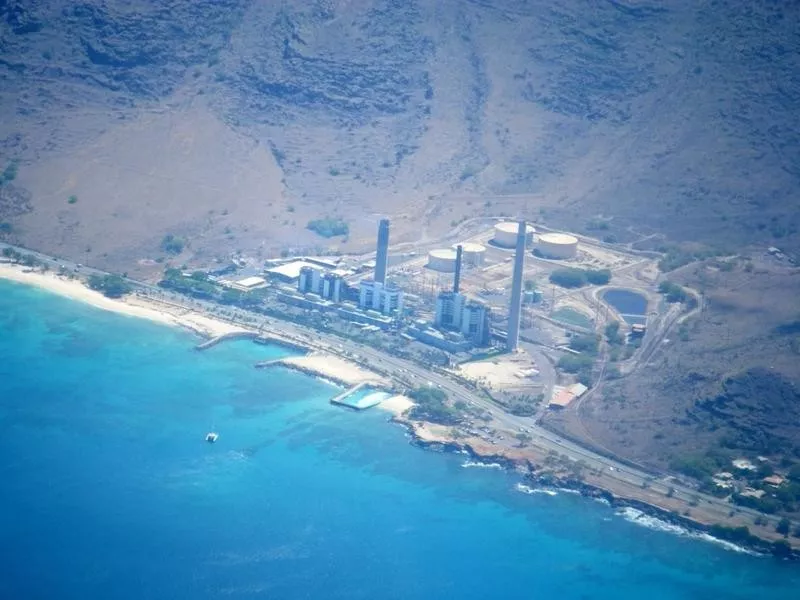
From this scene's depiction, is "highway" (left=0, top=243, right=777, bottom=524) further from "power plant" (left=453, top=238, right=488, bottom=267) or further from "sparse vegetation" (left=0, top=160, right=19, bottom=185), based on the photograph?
"power plant" (left=453, top=238, right=488, bottom=267)

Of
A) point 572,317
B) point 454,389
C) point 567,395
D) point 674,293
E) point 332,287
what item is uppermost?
point 674,293

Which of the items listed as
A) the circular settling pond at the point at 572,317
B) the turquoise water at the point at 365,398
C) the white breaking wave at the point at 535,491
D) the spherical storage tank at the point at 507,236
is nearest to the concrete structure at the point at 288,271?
the spherical storage tank at the point at 507,236

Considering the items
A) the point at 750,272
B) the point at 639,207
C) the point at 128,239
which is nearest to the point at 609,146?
the point at 639,207

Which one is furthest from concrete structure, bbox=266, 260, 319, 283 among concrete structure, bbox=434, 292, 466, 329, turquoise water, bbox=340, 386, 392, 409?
turquoise water, bbox=340, 386, 392, 409

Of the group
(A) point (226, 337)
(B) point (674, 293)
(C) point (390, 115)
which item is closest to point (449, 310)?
(A) point (226, 337)

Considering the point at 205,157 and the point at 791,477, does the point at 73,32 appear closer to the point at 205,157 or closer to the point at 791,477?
the point at 205,157

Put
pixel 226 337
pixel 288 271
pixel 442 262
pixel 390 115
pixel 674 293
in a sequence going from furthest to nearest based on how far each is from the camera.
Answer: pixel 390 115
pixel 442 262
pixel 288 271
pixel 674 293
pixel 226 337

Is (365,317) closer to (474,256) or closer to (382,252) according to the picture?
(382,252)
